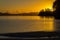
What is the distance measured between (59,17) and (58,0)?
5.13 m

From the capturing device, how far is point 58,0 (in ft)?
250

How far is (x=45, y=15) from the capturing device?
123 metres

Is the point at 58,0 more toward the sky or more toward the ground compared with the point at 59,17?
more toward the sky
